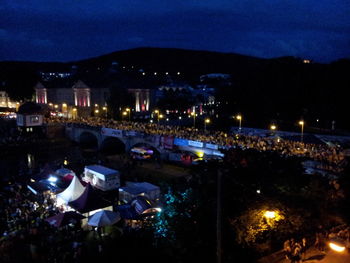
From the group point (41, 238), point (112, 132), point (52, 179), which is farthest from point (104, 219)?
point (112, 132)

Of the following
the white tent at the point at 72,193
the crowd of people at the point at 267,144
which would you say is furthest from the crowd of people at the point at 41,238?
the crowd of people at the point at 267,144

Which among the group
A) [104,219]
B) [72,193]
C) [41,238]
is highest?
[104,219]

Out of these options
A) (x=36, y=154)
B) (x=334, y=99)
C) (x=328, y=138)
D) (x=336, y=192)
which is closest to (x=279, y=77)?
(x=334, y=99)

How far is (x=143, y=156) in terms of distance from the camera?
43.5m

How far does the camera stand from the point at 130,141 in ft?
143

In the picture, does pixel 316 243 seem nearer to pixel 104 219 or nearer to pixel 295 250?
pixel 295 250

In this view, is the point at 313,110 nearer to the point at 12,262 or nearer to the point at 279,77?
the point at 279,77

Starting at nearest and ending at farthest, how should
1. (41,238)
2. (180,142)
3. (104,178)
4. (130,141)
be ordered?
(41,238)
(104,178)
(180,142)
(130,141)

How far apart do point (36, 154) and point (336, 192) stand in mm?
47875

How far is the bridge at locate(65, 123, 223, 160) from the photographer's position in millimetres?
35594

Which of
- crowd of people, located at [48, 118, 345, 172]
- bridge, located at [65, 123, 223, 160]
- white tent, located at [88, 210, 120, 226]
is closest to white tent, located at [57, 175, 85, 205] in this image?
white tent, located at [88, 210, 120, 226]

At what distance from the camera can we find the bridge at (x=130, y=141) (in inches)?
1401

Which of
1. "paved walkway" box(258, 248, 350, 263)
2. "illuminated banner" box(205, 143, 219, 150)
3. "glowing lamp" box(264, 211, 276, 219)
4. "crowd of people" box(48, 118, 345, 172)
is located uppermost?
"glowing lamp" box(264, 211, 276, 219)

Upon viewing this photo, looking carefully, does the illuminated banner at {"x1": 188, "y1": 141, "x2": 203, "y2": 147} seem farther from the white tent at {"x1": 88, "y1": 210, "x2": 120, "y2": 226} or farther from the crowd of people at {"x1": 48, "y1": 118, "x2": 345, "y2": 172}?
the white tent at {"x1": 88, "y1": 210, "x2": 120, "y2": 226}
